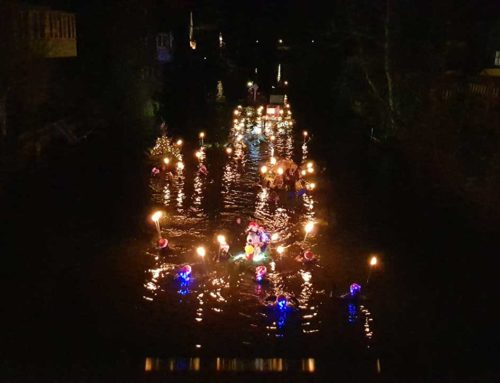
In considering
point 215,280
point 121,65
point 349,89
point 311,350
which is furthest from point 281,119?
point 311,350

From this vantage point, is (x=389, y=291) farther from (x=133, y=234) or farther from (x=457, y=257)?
(x=133, y=234)

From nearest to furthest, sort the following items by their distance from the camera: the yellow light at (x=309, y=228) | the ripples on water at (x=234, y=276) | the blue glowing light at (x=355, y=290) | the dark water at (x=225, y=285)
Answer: the dark water at (x=225, y=285) < the ripples on water at (x=234, y=276) < the blue glowing light at (x=355, y=290) < the yellow light at (x=309, y=228)

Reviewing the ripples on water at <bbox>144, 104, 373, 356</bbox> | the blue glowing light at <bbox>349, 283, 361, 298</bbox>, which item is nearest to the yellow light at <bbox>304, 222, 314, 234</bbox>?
the ripples on water at <bbox>144, 104, 373, 356</bbox>

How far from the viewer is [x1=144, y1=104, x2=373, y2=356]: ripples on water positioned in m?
7.91

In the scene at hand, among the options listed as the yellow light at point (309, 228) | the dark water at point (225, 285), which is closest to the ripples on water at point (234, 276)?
the dark water at point (225, 285)

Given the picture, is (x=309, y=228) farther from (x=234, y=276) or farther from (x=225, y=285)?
(x=225, y=285)

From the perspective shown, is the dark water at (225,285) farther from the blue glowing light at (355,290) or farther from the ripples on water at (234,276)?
the blue glowing light at (355,290)

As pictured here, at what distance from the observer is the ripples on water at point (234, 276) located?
7.91m

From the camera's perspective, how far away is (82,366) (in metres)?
6.42

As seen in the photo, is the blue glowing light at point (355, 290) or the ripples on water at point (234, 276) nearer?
the ripples on water at point (234, 276)

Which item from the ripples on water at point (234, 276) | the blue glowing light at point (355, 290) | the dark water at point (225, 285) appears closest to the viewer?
the dark water at point (225, 285)

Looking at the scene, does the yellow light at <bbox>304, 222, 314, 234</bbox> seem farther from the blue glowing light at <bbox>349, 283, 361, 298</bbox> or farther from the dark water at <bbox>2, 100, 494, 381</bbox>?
the blue glowing light at <bbox>349, 283, 361, 298</bbox>

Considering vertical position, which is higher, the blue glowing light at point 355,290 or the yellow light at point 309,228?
the yellow light at point 309,228

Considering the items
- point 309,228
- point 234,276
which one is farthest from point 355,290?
point 309,228
